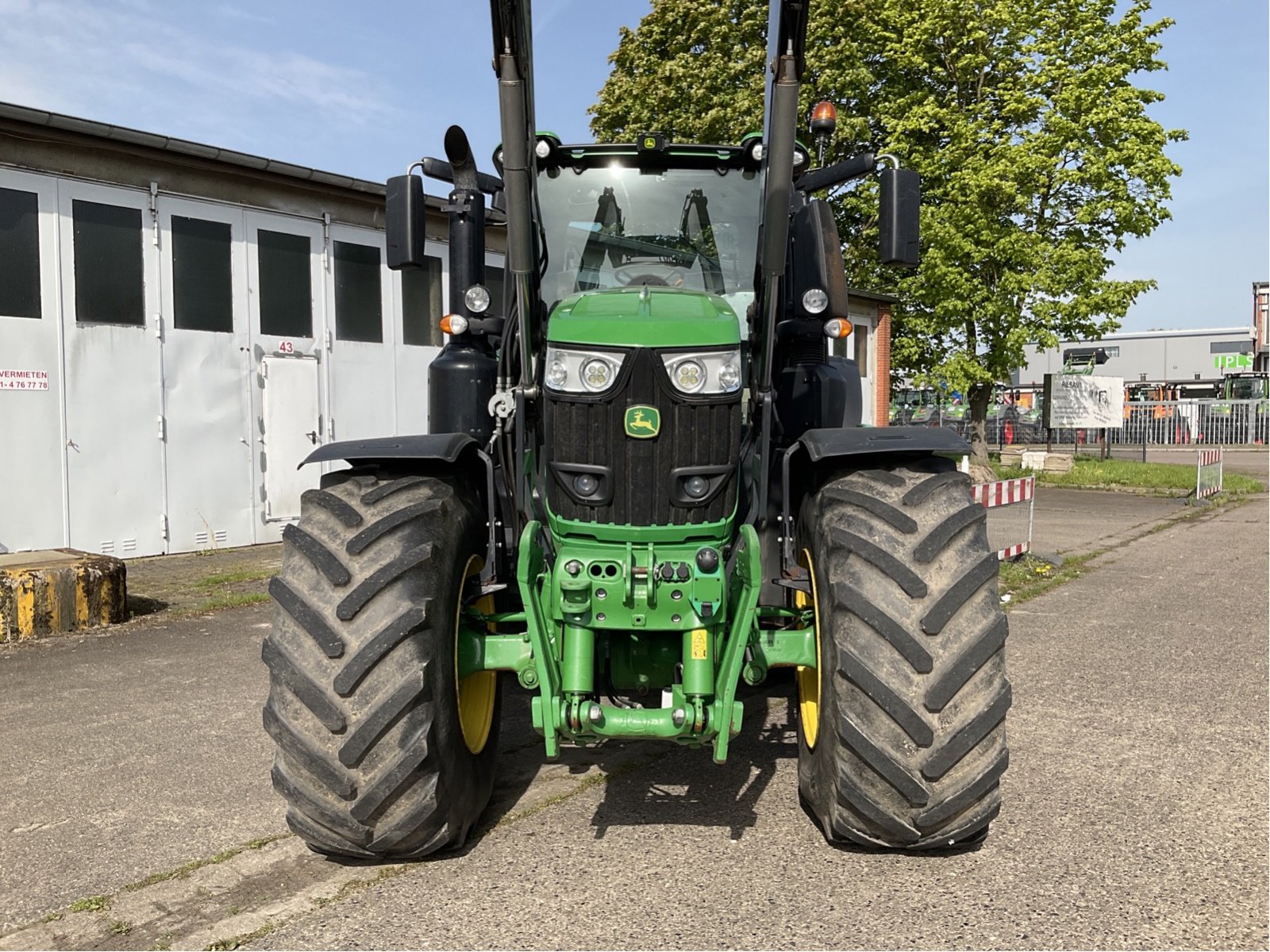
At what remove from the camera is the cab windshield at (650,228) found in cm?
442

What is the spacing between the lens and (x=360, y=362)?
12695 millimetres

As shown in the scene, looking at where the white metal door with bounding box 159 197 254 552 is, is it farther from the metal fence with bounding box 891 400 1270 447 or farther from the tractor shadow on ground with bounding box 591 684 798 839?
the metal fence with bounding box 891 400 1270 447

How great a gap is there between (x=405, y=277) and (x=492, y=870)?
10.9 metres

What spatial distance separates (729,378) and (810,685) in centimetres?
117

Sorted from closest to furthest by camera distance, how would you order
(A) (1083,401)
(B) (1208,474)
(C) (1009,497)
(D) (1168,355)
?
(C) (1009,497), (B) (1208,474), (A) (1083,401), (D) (1168,355)

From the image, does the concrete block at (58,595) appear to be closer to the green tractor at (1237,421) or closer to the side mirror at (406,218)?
the side mirror at (406,218)

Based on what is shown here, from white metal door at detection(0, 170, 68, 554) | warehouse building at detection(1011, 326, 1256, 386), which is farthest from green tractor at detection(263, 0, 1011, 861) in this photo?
warehouse building at detection(1011, 326, 1256, 386)

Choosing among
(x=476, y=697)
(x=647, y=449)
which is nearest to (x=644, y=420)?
(x=647, y=449)

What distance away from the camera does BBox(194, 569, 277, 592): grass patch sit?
Answer: 908cm

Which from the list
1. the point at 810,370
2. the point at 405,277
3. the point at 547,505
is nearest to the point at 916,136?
the point at 405,277

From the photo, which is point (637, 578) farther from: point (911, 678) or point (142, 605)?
point (142, 605)

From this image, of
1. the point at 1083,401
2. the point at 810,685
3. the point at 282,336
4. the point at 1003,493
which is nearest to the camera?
the point at 810,685

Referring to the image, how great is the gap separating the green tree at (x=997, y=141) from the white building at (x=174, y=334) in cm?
970

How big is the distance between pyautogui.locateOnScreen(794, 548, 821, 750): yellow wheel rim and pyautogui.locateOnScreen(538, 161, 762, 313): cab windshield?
127 centimetres
